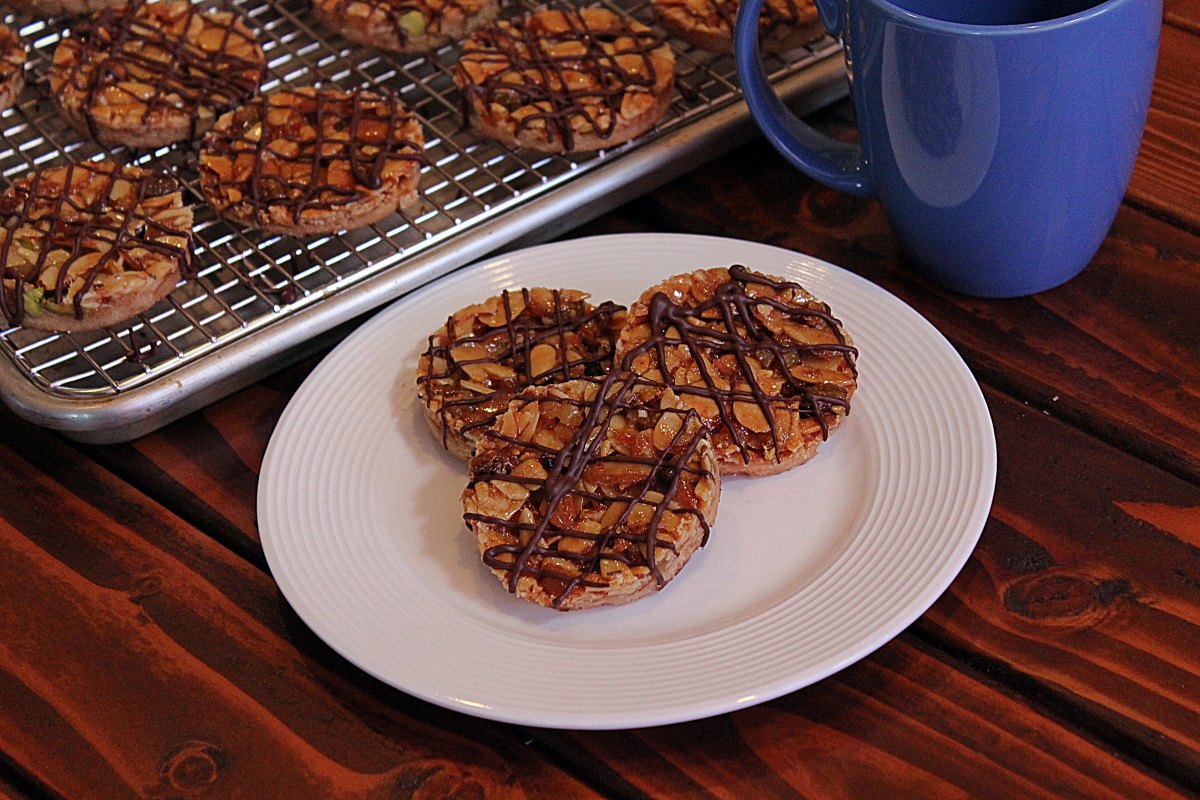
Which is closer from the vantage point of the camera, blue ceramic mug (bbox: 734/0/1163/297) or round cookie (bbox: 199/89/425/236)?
blue ceramic mug (bbox: 734/0/1163/297)

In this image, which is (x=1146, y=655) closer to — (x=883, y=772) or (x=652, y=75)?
(x=883, y=772)

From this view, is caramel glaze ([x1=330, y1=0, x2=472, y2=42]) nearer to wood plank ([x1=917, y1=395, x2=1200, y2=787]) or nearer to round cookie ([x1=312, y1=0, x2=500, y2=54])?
round cookie ([x1=312, y1=0, x2=500, y2=54])

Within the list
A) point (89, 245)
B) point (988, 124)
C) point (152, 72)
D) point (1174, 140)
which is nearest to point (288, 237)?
point (89, 245)

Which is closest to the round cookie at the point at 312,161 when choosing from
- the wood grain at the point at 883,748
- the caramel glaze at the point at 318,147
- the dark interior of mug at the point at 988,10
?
the caramel glaze at the point at 318,147

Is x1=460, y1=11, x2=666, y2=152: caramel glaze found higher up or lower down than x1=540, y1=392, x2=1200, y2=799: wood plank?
higher up

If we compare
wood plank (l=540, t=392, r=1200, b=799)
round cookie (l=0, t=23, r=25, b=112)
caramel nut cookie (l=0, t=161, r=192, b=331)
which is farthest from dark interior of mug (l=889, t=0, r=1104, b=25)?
round cookie (l=0, t=23, r=25, b=112)

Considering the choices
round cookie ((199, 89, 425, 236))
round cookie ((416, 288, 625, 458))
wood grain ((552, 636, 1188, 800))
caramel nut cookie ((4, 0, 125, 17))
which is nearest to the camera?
wood grain ((552, 636, 1188, 800))

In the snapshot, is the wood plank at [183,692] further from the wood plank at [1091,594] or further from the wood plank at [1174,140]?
the wood plank at [1174,140]
